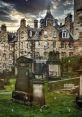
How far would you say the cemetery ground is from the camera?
18.7 feet

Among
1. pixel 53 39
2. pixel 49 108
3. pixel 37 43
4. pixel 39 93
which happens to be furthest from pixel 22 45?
pixel 49 108

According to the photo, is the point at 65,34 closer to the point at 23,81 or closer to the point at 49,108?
the point at 23,81

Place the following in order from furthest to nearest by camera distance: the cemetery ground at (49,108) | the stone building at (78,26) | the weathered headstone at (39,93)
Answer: the stone building at (78,26) < the weathered headstone at (39,93) < the cemetery ground at (49,108)

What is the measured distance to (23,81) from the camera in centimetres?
609

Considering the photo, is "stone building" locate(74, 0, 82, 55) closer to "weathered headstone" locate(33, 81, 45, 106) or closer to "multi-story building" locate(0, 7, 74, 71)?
"multi-story building" locate(0, 7, 74, 71)

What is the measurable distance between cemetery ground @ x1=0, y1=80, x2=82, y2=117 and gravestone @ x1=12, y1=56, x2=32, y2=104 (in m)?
0.13

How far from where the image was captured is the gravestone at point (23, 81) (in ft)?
19.7

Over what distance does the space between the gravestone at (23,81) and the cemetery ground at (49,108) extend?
135mm

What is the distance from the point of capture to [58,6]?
6430 millimetres

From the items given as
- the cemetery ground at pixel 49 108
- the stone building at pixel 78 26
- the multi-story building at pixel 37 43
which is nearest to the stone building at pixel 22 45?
the multi-story building at pixel 37 43

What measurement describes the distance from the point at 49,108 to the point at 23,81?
69 cm

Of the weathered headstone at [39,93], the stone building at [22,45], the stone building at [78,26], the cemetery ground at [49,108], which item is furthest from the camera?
the stone building at [78,26]

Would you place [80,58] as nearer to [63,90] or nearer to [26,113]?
[63,90]

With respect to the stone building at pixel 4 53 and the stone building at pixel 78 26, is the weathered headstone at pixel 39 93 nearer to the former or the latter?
the stone building at pixel 4 53
